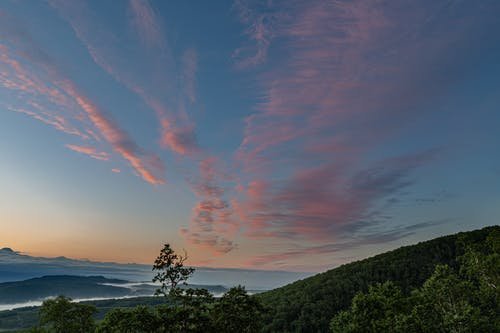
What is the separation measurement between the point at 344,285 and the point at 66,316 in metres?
142

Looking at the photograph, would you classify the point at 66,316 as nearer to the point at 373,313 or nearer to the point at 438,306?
the point at 373,313

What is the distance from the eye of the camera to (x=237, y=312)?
40281 mm

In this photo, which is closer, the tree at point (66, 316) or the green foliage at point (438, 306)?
the tree at point (66, 316)

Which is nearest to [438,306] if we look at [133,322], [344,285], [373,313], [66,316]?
[373,313]

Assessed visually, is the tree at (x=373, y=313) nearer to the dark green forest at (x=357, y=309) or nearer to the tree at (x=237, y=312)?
the dark green forest at (x=357, y=309)

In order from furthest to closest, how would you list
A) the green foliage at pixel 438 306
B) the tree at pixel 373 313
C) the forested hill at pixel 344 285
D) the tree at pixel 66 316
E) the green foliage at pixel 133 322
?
1. the forested hill at pixel 344 285
2. the tree at pixel 373 313
3. the green foliage at pixel 438 306
4. the tree at pixel 66 316
5. the green foliage at pixel 133 322

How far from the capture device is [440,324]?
2021 inches

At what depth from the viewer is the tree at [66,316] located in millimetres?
46844

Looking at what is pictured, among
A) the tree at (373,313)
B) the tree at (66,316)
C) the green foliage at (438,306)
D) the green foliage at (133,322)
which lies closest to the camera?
the green foliage at (133,322)

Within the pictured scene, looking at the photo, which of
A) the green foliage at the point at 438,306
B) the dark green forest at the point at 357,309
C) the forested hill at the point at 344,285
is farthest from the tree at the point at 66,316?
the forested hill at the point at 344,285

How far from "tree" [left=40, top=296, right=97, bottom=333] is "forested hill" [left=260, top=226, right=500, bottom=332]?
93.2 m

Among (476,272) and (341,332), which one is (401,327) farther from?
(476,272)

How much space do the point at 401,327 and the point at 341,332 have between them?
10.2 metres

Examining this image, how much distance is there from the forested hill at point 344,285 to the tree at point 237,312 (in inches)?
3819
